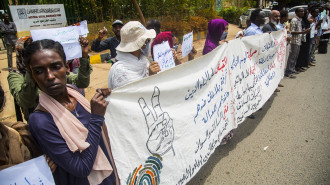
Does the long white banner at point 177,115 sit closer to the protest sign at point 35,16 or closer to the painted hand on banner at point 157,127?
the painted hand on banner at point 157,127

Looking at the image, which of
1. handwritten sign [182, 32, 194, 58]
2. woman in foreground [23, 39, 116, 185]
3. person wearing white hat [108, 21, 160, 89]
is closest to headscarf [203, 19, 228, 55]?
handwritten sign [182, 32, 194, 58]

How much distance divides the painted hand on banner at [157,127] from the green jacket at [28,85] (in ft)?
2.08

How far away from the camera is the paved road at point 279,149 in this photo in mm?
2510

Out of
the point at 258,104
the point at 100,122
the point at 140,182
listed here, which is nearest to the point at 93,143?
the point at 100,122

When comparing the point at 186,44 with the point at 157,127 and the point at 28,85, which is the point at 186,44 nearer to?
the point at 157,127

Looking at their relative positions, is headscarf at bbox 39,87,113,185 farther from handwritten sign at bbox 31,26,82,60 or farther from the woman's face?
handwritten sign at bbox 31,26,82,60

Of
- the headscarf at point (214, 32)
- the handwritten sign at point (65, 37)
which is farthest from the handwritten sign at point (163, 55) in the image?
the headscarf at point (214, 32)

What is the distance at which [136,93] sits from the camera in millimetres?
1666

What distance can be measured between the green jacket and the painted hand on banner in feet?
2.08

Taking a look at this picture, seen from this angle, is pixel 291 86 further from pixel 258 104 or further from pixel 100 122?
pixel 100 122

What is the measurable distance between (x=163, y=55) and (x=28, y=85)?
1.39m

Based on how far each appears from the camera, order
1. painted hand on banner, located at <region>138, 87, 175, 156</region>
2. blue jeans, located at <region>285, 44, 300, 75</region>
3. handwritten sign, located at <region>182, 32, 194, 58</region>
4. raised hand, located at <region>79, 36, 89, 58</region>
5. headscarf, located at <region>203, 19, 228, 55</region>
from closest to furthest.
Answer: painted hand on banner, located at <region>138, 87, 175, 156</region>, raised hand, located at <region>79, 36, 89, 58</region>, handwritten sign, located at <region>182, 32, 194, 58</region>, headscarf, located at <region>203, 19, 228, 55</region>, blue jeans, located at <region>285, 44, 300, 75</region>

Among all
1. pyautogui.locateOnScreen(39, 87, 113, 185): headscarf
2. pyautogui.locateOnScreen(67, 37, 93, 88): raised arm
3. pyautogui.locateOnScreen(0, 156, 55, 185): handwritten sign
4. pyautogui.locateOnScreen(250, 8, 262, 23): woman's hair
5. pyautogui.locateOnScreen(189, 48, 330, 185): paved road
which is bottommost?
pyautogui.locateOnScreen(189, 48, 330, 185): paved road

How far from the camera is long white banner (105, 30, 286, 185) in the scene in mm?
1645
